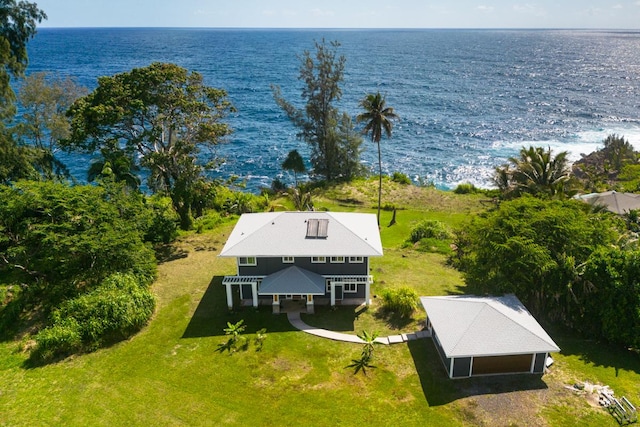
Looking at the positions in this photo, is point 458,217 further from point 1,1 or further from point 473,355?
point 1,1

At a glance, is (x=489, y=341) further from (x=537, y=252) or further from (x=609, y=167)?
(x=609, y=167)

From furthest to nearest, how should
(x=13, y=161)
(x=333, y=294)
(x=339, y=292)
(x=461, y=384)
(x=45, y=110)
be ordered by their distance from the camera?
(x=45, y=110)
(x=13, y=161)
(x=339, y=292)
(x=333, y=294)
(x=461, y=384)

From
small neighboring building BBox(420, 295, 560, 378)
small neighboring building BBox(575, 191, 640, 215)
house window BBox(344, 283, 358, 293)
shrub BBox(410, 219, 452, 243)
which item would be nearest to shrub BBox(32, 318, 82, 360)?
house window BBox(344, 283, 358, 293)

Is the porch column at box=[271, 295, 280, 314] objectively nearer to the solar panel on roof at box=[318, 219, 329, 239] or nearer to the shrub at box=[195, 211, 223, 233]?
the solar panel on roof at box=[318, 219, 329, 239]

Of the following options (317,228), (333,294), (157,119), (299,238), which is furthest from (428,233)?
(157,119)

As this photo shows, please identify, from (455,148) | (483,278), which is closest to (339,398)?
(483,278)

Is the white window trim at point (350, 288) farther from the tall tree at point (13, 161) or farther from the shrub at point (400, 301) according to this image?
the tall tree at point (13, 161)

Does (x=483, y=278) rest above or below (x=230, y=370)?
above
